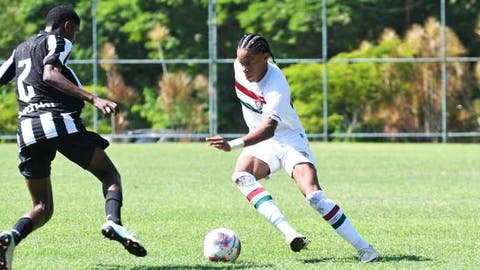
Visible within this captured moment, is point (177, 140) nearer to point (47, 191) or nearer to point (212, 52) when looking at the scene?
point (212, 52)

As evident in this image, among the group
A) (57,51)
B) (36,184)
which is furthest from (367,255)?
(57,51)

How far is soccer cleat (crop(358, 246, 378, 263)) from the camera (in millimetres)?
9047

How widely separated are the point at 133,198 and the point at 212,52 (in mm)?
17430

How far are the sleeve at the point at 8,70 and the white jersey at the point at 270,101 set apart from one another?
70.3 inches

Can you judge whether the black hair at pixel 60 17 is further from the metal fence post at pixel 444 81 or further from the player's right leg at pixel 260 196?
the metal fence post at pixel 444 81

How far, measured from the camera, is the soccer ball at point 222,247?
29.9 feet

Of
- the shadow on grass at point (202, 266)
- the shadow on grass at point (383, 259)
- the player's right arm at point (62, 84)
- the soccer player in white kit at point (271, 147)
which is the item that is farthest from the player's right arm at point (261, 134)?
the player's right arm at point (62, 84)

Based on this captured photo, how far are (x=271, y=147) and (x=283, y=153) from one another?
0.36 ft

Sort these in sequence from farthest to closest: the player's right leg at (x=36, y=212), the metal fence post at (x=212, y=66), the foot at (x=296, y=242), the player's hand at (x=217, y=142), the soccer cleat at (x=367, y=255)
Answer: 1. the metal fence post at (x=212, y=66)
2. the soccer cleat at (x=367, y=255)
3. the foot at (x=296, y=242)
4. the player's hand at (x=217, y=142)
5. the player's right leg at (x=36, y=212)

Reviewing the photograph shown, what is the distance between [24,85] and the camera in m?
8.56

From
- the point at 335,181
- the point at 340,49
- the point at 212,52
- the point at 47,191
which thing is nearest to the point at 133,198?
the point at 335,181

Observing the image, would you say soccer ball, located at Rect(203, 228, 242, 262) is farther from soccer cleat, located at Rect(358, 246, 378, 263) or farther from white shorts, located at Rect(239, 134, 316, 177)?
soccer cleat, located at Rect(358, 246, 378, 263)

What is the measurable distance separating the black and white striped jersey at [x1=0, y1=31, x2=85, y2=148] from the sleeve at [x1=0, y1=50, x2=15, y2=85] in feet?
0.51

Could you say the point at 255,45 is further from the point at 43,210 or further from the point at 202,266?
the point at 43,210
